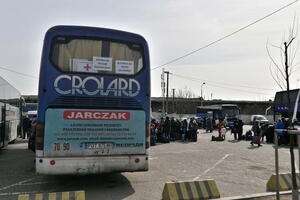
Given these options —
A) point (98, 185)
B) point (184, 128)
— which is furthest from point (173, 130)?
point (98, 185)

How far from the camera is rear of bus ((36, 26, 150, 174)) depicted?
628 cm

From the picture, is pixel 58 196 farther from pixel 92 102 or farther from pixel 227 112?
pixel 227 112

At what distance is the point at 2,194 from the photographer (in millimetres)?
6496

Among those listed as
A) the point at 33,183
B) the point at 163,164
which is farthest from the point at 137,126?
the point at 163,164

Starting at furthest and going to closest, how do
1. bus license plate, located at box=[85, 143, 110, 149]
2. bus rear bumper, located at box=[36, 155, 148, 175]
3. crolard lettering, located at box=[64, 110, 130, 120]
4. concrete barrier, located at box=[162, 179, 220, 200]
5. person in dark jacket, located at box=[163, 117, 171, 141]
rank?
1. person in dark jacket, located at box=[163, 117, 171, 141]
2. bus license plate, located at box=[85, 143, 110, 149]
3. crolard lettering, located at box=[64, 110, 130, 120]
4. bus rear bumper, located at box=[36, 155, 148, 175]
5. concrete barrier, located at box=[162, 179, 220, 200]

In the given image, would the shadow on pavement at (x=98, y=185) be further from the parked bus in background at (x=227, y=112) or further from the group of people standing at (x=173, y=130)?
the parked bus in background at (x=227, y=112)

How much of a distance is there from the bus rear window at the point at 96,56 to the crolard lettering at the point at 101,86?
0.19m

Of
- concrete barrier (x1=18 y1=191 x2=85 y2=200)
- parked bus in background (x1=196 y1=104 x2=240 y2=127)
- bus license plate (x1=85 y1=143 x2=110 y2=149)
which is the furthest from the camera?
parked bus in background (x1=196 y1=104 x2=240 y2=127)

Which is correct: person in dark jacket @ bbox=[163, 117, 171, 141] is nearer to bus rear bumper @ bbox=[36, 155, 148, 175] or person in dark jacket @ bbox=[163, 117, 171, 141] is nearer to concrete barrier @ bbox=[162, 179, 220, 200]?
bus rear bumper @ bbox=[36, 155, 148, 175]

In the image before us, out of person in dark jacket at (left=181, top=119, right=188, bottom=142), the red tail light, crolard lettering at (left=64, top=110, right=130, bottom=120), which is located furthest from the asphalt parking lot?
person in dark jacket at (left=181, top=119, right=188, bottom=142)

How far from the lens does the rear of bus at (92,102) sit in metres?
6.28

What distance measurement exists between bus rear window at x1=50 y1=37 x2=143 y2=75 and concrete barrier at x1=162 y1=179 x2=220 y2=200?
2822 millimetres

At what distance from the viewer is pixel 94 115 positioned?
657 centimetres

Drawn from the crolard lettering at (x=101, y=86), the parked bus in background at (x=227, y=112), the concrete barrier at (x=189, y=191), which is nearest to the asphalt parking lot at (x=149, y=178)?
the concrete barrier at (x=189, y=191)
